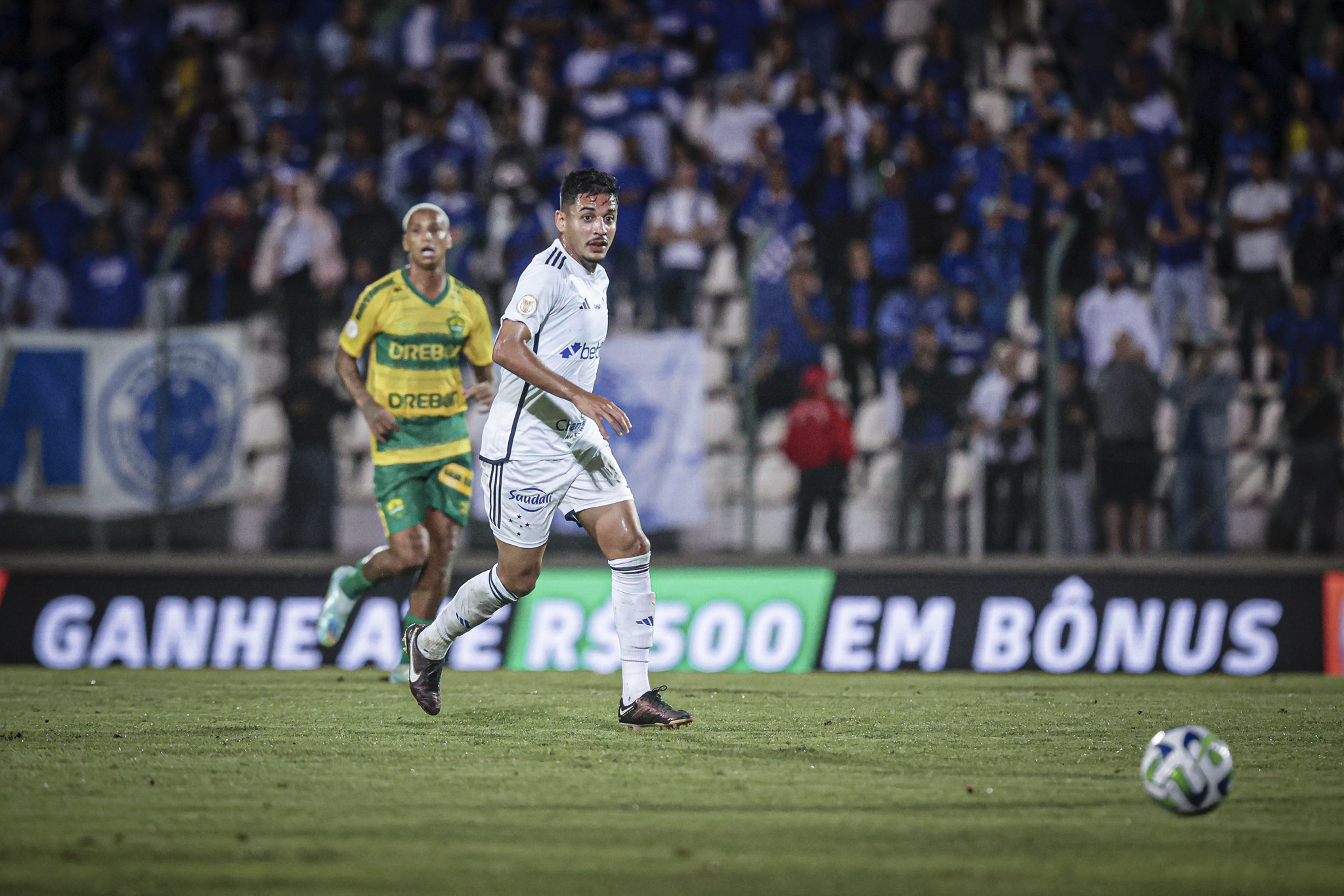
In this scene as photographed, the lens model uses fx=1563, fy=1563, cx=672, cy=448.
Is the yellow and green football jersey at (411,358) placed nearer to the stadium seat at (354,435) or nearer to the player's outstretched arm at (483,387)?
the player's outstretched arm at (483,387)

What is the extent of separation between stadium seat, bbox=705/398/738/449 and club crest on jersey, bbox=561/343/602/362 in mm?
4494

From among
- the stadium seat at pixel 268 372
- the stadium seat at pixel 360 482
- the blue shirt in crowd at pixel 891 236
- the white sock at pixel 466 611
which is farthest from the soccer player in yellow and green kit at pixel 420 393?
the blue shirt in crowd at pixel 891 236

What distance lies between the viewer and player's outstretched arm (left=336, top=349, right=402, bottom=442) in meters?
8.36

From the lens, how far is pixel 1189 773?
4977 mm

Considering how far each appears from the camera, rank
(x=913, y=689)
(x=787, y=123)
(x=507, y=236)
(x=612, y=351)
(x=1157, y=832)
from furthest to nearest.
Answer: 1. (x=787, y=123)
2. (x=507, y=236)
3. (x=612, y=351)
4. (x=913, y=689)
5. (x=1157, y=832)

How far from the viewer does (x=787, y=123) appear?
1458 centimetres

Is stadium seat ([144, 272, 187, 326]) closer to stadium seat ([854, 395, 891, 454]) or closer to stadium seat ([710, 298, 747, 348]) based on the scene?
stadium seat ([710, 298, 747, 348])

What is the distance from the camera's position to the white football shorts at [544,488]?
6.81 meters

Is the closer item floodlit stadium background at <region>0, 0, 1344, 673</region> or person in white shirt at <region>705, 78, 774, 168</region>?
floodlit stadium background at <region>0, 0, 1344, 673</region>

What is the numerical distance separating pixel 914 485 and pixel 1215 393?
7.71 feet

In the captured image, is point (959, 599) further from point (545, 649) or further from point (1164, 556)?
point (545, 649)

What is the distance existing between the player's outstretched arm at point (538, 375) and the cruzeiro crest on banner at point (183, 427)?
17.8ft

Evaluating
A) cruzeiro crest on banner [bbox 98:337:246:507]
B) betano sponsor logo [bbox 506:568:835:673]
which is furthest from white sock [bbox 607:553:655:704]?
cruzeiro crest on banner [bbox 98:337:246:507]

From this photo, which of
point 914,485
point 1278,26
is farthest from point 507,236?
point 1278,26
